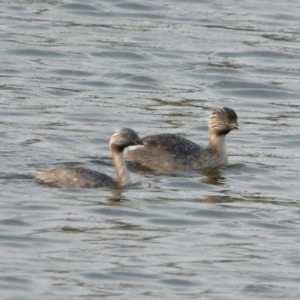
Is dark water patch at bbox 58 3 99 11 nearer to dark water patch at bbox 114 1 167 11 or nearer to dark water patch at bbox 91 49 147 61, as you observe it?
dark water patch at bbox 114 1 167 11

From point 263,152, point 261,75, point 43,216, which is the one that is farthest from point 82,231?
point 261,75

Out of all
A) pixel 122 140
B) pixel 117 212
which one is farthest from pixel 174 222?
pixel 122 140

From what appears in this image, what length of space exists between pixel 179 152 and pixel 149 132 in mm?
1830

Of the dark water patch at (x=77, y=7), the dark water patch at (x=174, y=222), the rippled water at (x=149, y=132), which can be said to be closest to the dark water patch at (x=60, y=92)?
the rippled water at (x=149, y=132)

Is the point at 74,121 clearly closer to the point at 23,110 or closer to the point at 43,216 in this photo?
the point at 23,110

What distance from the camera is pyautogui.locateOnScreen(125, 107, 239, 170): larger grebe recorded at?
59.4 ft

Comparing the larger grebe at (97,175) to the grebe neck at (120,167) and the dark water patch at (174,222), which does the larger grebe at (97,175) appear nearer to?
the grebe neck at (120,167)

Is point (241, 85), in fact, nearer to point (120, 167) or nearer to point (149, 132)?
point (149, 132)

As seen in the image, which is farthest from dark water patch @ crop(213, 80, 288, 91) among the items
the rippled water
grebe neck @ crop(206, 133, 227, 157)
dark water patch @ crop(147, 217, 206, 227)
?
dark water patch @ crop(147, 217, 206, 227)

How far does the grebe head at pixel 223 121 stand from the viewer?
18812 millimetres

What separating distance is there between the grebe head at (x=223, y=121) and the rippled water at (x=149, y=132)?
0.43 metres

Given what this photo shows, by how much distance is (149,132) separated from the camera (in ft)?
65.2

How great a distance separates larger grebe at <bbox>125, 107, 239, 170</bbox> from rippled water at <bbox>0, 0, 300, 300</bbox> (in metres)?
0.16

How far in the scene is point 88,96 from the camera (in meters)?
21.8
